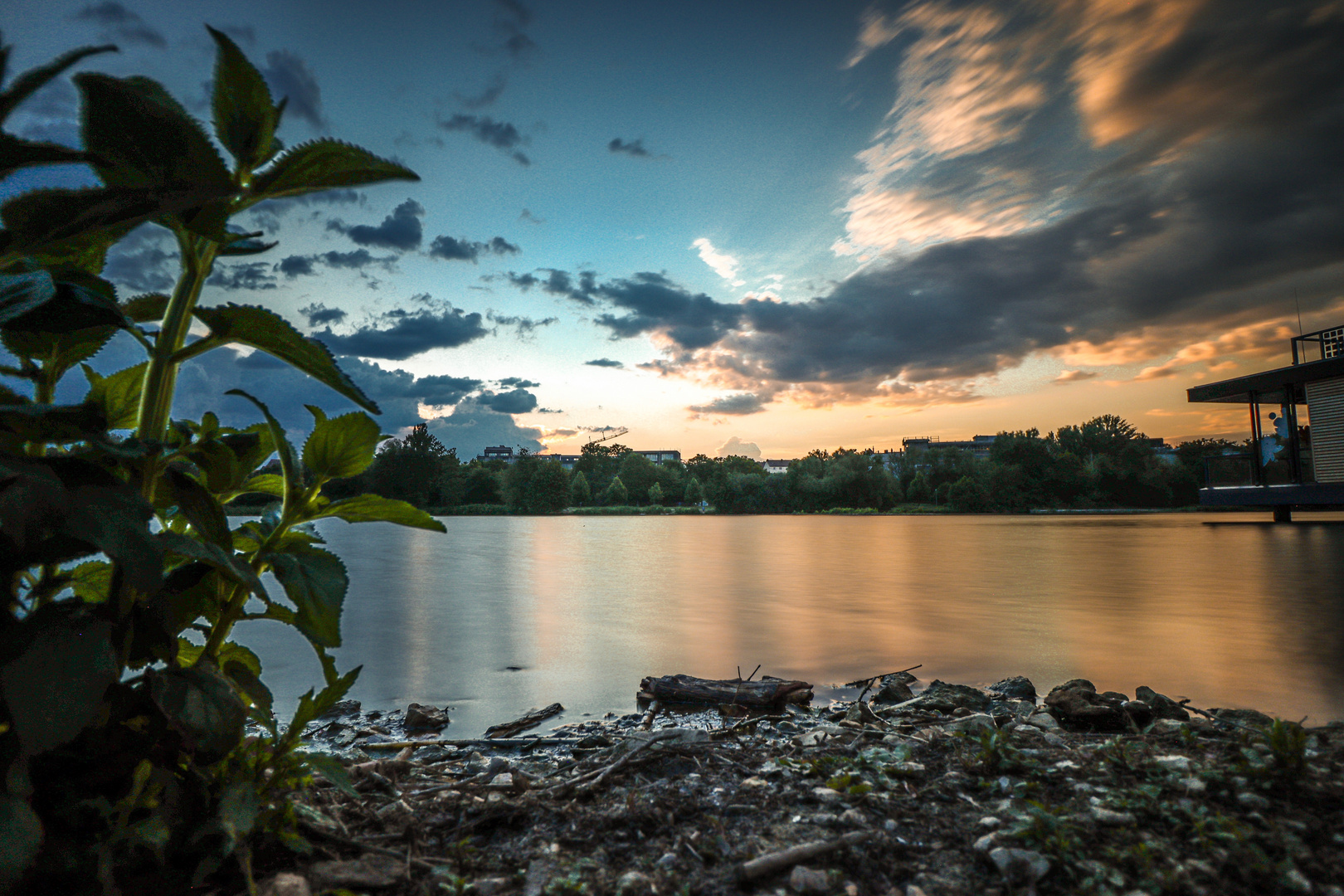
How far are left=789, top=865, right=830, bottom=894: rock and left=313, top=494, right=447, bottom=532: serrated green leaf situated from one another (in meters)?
1.05

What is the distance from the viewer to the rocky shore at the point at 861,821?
4.13ft

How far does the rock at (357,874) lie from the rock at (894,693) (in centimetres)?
310

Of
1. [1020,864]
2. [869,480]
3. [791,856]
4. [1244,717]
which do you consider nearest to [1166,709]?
[1244,717]

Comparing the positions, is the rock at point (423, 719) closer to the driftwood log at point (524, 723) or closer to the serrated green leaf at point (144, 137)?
the driftwood log at point (524, 723)

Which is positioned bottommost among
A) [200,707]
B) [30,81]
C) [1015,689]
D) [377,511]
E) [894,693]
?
[1015,689]

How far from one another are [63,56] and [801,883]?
6.62 feet

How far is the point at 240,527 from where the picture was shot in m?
1.31

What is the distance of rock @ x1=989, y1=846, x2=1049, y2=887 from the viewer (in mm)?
1257

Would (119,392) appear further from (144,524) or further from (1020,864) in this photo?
(1020,864)

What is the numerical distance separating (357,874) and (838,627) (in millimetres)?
6424

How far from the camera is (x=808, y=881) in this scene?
1271 millimetres

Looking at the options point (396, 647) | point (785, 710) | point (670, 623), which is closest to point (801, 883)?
point (785, 710)

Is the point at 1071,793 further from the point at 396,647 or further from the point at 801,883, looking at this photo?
the point at 396,647

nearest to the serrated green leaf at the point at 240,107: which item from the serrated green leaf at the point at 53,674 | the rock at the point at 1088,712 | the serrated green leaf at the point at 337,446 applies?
the serrated green leaf at the point at 337,446
